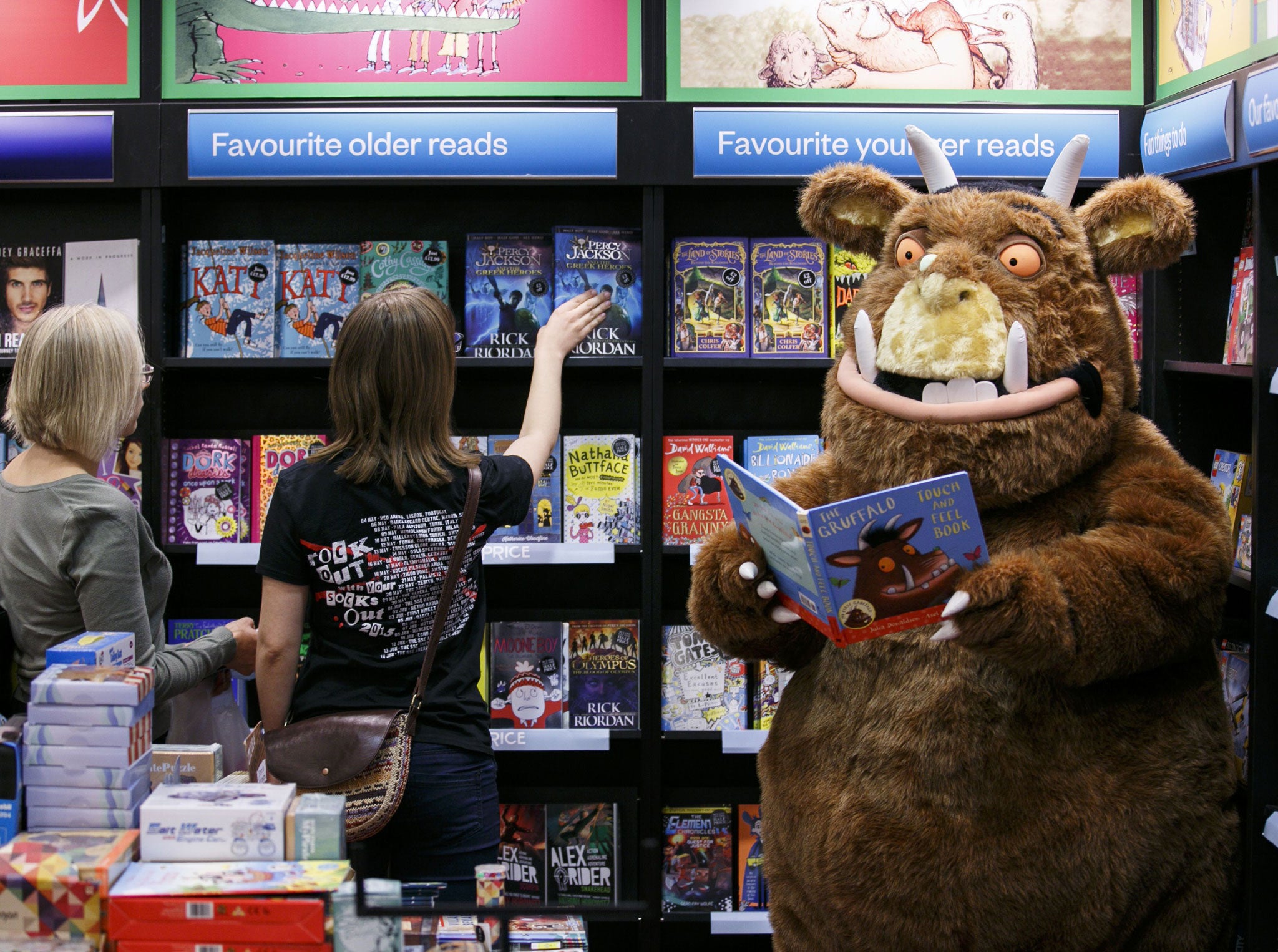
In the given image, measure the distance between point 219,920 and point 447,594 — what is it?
79 cm

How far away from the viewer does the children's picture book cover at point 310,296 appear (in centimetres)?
298

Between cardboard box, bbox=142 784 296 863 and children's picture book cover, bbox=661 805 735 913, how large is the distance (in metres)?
1.91

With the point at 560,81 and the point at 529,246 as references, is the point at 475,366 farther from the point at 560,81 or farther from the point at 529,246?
the point at 560,81

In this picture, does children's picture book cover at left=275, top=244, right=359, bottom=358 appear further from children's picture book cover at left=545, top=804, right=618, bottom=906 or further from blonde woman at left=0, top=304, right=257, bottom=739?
children's picture book cover at left=545, top=804, right=618, bottom=906

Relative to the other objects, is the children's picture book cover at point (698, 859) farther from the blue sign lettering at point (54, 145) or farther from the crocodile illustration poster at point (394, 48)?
the blue sign lettering at point (54, 145)

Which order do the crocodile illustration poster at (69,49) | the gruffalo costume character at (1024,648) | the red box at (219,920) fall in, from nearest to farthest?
the red box at (219,920) → the gruffalo costume character at (1024,648) → the crocodile illustration poster at (69,49)

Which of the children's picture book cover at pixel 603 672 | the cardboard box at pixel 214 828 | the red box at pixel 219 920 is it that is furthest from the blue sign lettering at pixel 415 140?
the red box at pixel 219 920

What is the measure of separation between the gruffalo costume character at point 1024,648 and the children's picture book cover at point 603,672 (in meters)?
1.08

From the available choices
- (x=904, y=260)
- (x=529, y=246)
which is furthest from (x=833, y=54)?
(x=904, y=260)

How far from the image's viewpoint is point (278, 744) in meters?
1.93

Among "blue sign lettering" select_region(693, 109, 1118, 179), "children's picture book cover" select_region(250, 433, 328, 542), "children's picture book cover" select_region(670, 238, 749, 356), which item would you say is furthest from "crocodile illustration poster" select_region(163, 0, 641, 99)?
"children's picture book cover" select_region(250, 433, 328, 542)

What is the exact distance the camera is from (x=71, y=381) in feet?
6.63

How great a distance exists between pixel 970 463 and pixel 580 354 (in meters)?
1.34

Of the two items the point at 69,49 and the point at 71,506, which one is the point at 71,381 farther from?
the point at 69,49
